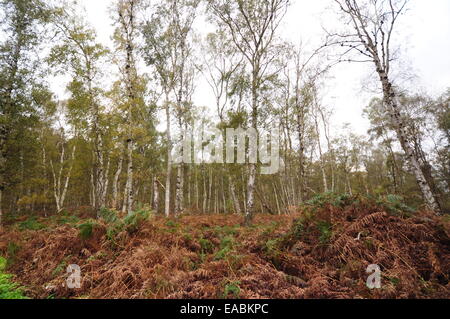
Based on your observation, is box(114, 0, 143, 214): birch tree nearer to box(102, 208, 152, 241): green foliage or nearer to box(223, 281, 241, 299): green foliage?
box(102, 208, 152, 241): green foliage

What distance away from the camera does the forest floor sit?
278cm

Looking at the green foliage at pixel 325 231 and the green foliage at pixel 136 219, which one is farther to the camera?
the green foliage at pixel 136 219

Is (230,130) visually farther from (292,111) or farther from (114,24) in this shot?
(114,24)

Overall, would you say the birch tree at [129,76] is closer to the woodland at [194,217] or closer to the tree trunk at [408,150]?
the woodland at [194,217]

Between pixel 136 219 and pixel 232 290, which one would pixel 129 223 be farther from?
pixel 232 290

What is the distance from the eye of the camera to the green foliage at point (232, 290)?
2.65 meters

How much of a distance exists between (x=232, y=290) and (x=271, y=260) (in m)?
1.47

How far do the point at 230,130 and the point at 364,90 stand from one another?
32.4ft

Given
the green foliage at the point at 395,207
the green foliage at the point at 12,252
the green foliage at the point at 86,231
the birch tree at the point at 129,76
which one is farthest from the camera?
the birch tree at the point at 129,76

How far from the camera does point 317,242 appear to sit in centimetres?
402

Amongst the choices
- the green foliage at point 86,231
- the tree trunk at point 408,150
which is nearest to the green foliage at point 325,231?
the tree trunk at point 408,150

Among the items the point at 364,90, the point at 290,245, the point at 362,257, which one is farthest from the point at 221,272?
the point at 364,90

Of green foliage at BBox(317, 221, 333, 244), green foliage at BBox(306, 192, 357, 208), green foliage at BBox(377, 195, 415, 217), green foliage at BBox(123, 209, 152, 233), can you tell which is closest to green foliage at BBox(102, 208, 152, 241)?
green foliage at BBox(123, 209, 152, 233)

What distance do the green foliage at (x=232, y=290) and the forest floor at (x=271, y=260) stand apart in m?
0.02
